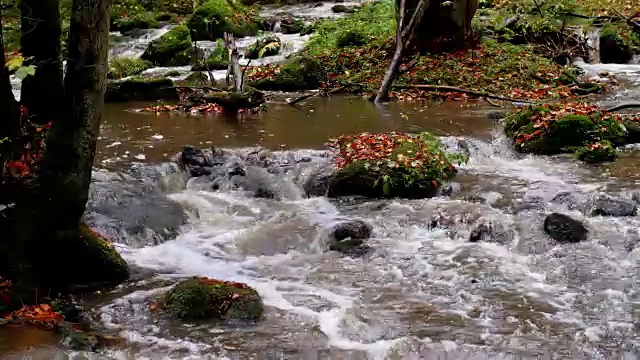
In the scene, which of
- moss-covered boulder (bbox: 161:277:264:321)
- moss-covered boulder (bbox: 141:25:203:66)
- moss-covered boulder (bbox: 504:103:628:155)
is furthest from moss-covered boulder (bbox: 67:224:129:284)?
moss-covered boulder (bbox: 141:25:203:66)

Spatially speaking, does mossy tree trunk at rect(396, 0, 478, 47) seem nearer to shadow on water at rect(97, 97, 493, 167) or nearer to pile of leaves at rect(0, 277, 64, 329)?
shadow on water at rect(97, 97, 493, 167)

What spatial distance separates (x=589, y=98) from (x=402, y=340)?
11507mm

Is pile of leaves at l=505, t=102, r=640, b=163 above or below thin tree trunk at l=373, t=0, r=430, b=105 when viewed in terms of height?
below

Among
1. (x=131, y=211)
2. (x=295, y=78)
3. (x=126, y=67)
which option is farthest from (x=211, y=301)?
(x=126, y=67)

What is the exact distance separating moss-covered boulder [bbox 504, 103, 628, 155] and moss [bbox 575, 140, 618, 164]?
0.91ft

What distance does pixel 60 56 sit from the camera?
5.92 metres

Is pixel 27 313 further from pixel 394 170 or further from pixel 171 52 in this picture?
pixel 171 52

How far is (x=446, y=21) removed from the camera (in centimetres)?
1822

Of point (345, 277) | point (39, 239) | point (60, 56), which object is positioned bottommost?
point (345, 277)

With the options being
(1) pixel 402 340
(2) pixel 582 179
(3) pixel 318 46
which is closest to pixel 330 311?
(1) pixel 402 340

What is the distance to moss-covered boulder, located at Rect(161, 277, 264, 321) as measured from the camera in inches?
221

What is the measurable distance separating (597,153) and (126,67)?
46.3 ft

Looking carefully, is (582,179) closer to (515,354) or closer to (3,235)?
(515,354)

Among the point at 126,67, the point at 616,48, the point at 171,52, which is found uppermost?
the point at 171,52
